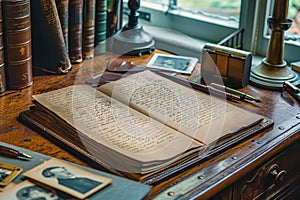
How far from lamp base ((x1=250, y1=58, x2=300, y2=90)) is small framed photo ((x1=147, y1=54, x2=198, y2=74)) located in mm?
168

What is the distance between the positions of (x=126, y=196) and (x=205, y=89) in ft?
1.62

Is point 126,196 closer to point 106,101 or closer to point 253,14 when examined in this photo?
point 106,101

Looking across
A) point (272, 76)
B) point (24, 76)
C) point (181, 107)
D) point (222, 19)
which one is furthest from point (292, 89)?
point (24, 76)

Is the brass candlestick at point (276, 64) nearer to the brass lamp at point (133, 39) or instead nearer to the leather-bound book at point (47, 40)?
the brass lamp at point (133, 39)

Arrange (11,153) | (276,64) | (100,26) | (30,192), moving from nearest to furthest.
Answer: (30,192)
(11,153)
(276,64)
(100,26)

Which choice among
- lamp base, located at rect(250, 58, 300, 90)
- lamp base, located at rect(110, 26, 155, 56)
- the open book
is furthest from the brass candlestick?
lamp base, located at rect(110, 26, 155, 56)

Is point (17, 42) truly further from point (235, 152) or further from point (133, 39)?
point (235, 152)

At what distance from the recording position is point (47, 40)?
1360 mm

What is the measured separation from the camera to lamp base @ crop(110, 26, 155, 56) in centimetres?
154

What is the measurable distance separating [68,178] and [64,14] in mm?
600

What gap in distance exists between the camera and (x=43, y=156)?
0.98 metres

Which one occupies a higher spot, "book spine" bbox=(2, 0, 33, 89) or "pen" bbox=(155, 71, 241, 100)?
"book spine" bbox=(2, 0, 33, 89)

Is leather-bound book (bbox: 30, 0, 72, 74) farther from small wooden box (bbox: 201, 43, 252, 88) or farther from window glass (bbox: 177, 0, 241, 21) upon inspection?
window glass (bbox: 177, 0, 241, 21)

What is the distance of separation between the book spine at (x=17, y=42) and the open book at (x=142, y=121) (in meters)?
0.14
